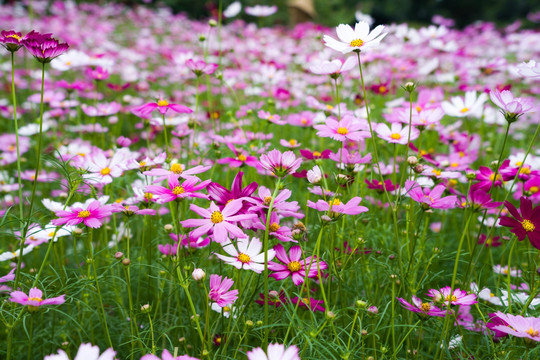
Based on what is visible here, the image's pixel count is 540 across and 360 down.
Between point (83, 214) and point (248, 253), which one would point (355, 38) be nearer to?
point (248, 253)

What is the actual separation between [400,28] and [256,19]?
283 inches

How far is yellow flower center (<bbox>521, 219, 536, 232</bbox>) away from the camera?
81cm

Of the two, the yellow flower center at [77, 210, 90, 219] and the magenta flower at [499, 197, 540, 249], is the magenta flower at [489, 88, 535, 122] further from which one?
the yellow flower center at [77, 210, 90, 219]

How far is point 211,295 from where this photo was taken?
735 millimetres

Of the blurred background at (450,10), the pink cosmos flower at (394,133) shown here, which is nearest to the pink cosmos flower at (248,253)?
the pink cosmos flower at (394,133)

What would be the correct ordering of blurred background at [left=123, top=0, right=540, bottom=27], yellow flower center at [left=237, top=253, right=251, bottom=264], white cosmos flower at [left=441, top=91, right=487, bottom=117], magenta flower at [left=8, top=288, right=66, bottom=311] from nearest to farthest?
magenta flower at [left=8, top=288, right=66, bottom=311]
yellow flower center at [left=237, top=253, right=251, bottom=264]
white cosmos flower at [left=441, top=91, right=487, bottom=117]
blurred background at [left=123, top=0, right=540, bottom=27]

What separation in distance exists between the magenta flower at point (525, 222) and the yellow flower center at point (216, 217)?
0.48 metres

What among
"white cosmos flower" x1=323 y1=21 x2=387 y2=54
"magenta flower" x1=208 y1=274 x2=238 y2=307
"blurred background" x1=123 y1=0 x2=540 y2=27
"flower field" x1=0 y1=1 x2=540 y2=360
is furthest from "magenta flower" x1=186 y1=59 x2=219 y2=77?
"blurred background" x1=123 y1=0 x2=540 y2=27

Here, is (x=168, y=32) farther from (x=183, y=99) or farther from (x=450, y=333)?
(x=450, y=333)

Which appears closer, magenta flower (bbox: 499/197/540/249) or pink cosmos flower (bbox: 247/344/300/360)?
pink cosmos flower (bbox: 247/344/300/360)

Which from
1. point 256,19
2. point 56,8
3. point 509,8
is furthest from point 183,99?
point 509,8

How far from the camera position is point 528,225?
2.68ft

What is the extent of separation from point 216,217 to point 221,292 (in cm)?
13

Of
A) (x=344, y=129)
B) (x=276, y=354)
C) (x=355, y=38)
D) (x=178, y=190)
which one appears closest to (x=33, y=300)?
(x=178, y=190)
